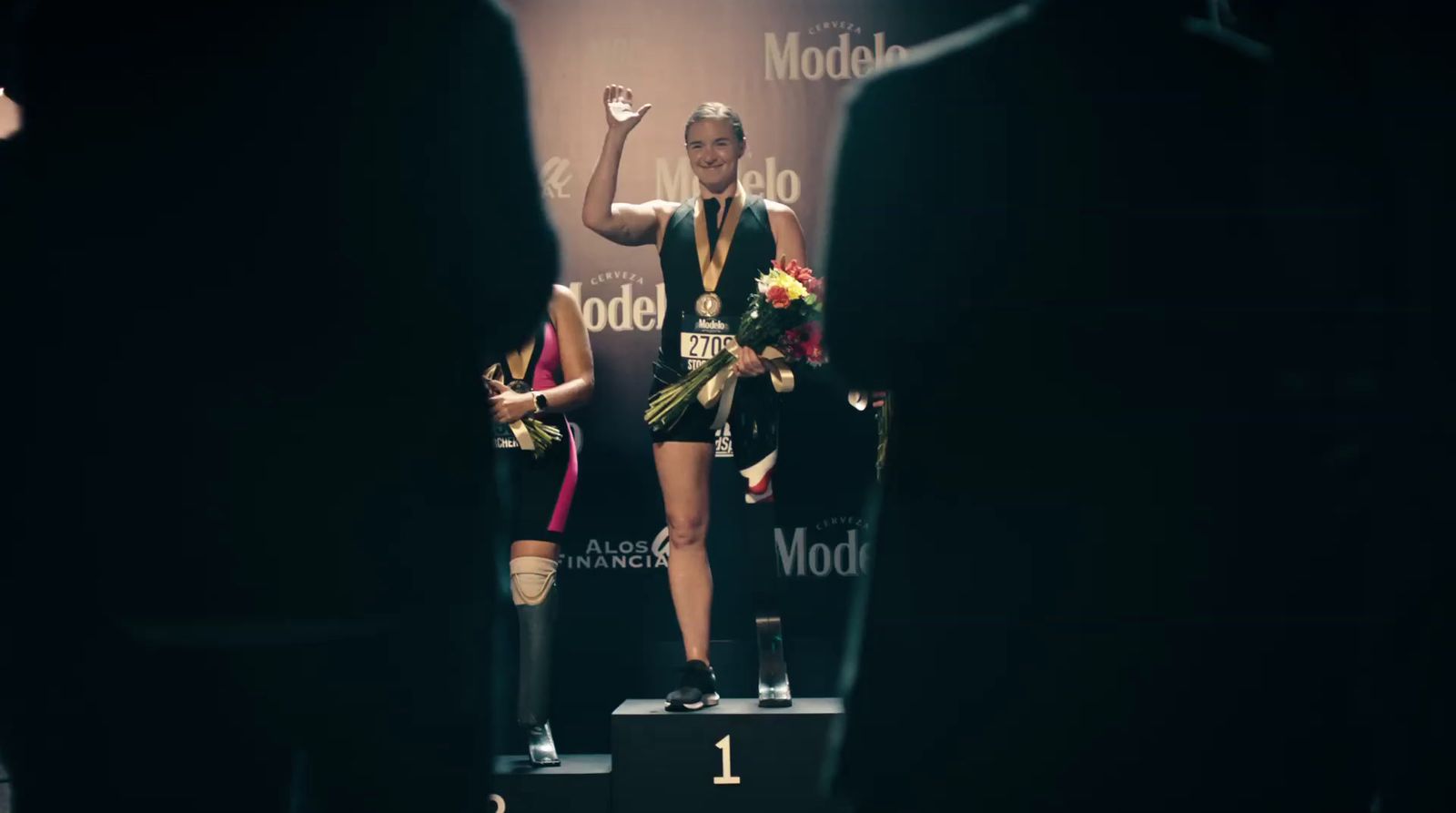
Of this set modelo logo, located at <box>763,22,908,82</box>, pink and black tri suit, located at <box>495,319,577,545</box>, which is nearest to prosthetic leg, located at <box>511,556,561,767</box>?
pink and black tri suit, located at <box>495,319,577,545</box>

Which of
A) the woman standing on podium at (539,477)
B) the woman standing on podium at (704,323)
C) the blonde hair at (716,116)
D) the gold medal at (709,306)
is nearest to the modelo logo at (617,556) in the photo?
the woman standing on podium at (539,477)

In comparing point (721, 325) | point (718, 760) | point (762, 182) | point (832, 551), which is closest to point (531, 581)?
point (718, 760)

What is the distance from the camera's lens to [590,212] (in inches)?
186

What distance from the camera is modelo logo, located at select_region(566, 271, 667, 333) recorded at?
539 centimetres

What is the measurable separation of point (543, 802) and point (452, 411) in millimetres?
3375

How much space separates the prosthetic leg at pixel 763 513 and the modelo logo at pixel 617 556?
2.36 feet

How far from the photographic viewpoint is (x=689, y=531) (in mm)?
4578

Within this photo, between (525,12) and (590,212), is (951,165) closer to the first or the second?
(590,212)

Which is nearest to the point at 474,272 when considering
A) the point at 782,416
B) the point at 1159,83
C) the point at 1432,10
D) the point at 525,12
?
the point at 1159,83

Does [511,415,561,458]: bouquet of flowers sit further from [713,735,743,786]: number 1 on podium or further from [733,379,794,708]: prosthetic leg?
[713,735,743,786]: number 1 on podium

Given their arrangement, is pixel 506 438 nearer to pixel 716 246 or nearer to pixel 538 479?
pixel 538 479

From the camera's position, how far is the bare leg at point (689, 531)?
15.0ft

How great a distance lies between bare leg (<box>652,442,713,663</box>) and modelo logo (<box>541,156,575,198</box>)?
1325mm

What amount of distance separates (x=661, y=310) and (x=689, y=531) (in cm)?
112
